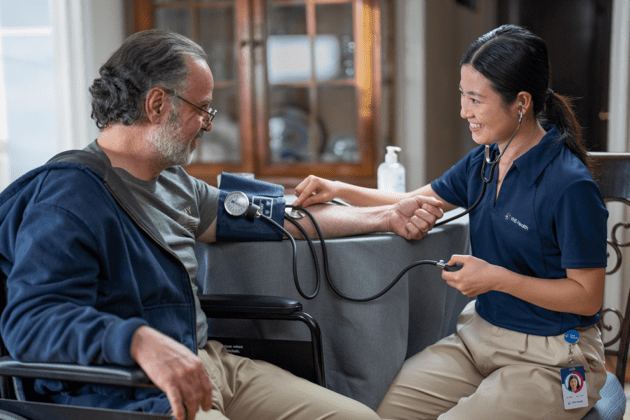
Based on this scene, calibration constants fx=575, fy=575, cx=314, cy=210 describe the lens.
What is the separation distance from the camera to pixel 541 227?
1.17 metres

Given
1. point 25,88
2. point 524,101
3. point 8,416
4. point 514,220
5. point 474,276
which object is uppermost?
point 25,88

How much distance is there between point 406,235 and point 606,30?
2692 mm

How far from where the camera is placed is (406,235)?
136cm

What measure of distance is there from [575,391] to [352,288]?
1.67 feet

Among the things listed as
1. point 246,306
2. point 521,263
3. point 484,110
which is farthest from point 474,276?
point 246,306

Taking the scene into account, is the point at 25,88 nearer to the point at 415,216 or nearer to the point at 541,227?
the point at 415,216

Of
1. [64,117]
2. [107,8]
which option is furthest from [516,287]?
[107,8]

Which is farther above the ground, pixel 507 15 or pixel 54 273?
pixel 507 15

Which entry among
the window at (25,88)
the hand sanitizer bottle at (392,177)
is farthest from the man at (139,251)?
the window at (25,88)

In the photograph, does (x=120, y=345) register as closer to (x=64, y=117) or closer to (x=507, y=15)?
(x=64, y=117)

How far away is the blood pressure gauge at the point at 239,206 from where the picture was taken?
136 centimetres

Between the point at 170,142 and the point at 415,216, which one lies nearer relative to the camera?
the point at 170,142

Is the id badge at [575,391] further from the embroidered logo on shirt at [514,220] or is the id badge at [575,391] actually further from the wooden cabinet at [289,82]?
the wooden cabinet at [289,82]

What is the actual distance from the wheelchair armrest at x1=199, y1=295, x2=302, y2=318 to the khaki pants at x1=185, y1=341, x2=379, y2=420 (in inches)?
3.5
